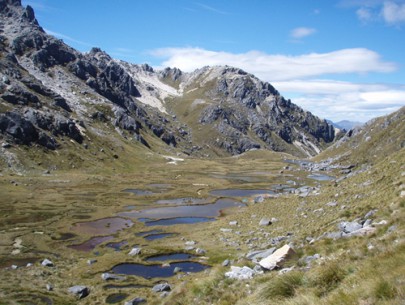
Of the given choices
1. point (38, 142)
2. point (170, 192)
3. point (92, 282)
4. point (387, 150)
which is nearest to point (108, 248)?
point (92, 282)

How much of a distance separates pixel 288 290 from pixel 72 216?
8474 cm

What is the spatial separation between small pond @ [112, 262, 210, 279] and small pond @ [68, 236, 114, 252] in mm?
12708

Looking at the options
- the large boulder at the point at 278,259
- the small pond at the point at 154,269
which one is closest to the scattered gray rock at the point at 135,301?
A: the small pond at the point at 154,269

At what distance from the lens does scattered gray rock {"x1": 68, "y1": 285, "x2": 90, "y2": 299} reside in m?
42.3

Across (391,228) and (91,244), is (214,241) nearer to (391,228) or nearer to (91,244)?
(91,244)

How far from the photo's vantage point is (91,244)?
2655 inches

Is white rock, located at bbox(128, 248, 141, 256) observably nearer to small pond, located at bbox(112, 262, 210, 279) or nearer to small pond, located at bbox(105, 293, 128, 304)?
small pond, located at bbox(112, 262, 210, 279)

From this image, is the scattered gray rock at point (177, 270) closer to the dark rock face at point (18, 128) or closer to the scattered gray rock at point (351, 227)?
the scattered gray rock at point (351, 227)

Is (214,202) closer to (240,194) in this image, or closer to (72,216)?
(240,194)

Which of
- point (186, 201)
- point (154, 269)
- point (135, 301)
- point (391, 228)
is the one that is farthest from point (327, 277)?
point (186, 201)

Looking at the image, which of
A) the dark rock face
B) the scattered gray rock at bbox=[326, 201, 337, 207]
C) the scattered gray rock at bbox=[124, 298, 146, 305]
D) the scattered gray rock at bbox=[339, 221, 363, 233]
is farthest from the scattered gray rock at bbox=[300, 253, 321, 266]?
the dark rock face

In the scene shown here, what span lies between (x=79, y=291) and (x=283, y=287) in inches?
1407

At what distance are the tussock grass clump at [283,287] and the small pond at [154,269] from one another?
1528 inches

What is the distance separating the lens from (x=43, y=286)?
43.8 metres
